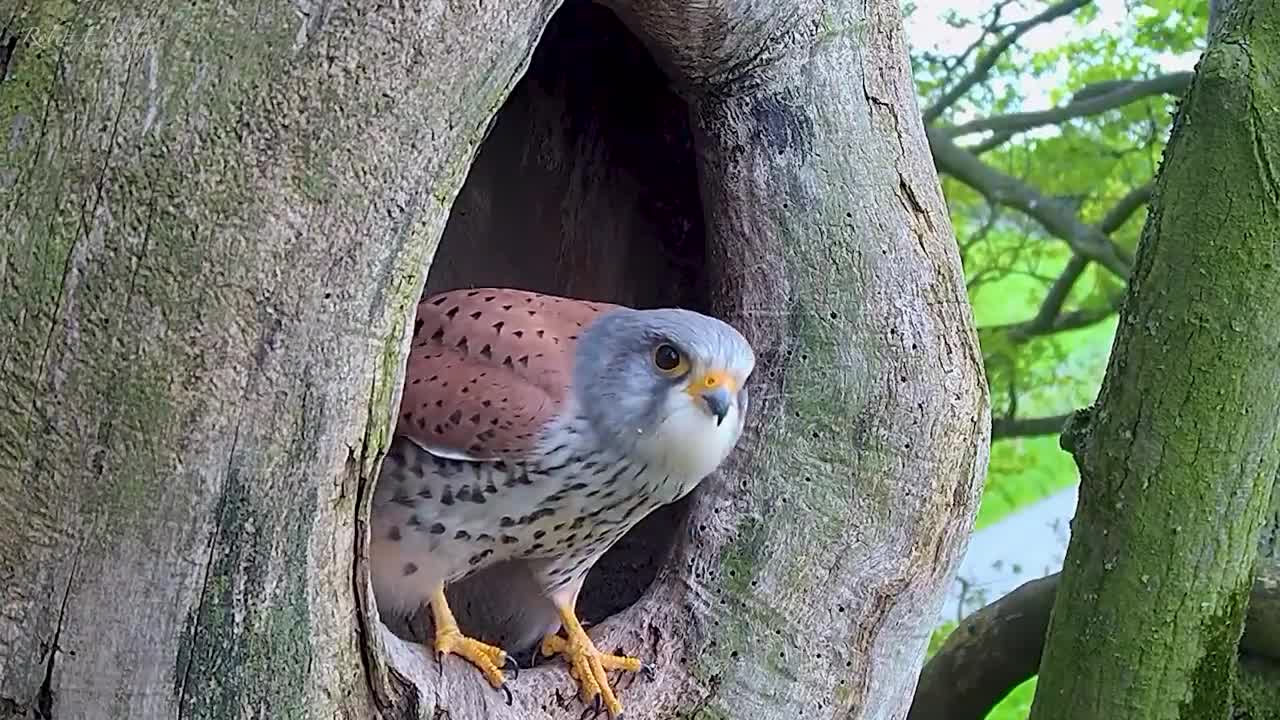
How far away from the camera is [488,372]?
120cm

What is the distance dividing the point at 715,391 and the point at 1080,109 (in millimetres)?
2112

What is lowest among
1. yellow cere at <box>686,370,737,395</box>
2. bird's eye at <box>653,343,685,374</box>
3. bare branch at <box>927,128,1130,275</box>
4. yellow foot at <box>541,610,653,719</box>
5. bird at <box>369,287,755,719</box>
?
yellow foot at <box>541,610,653,719</box>

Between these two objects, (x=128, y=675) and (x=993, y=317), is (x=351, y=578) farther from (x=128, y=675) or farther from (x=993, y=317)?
(x=993, y=317)

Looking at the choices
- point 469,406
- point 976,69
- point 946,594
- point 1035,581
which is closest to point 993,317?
point 976,69

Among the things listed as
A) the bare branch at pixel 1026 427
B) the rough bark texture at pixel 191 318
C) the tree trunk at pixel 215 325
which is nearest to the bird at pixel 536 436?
the tree trunk at pixel 215 325

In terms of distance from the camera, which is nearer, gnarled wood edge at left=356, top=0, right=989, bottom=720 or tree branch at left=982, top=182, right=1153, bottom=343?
gnarled wood edge at left=356, top=0, right=989, bottom=720

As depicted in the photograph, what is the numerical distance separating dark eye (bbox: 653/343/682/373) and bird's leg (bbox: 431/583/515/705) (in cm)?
A: 28

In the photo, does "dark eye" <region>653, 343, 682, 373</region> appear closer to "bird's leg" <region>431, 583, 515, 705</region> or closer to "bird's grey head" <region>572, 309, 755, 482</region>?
"bird's grey head" <region>572, 309, 755, 482</region>

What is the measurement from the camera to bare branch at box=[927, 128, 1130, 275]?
9.98 feet

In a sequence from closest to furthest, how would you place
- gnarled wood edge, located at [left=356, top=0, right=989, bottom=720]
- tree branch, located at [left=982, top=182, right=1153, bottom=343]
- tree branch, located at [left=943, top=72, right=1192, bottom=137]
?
1. gnarled wood edge, located at [left=356, top=0, right=989, bottom=720]
2. tree branch, located at [left=943, top=72, right=1192, bottom=137]
3. tree branch, located at [left=982, top=182, right=1153, bottom=343]

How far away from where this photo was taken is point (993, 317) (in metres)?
3.63

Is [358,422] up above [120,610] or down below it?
above

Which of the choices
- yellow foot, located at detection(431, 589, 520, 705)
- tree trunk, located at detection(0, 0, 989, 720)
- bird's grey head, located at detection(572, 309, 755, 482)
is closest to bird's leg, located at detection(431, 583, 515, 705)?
yellow foot, located at detection(431, 589, 520, 705)

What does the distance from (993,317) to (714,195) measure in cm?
243
